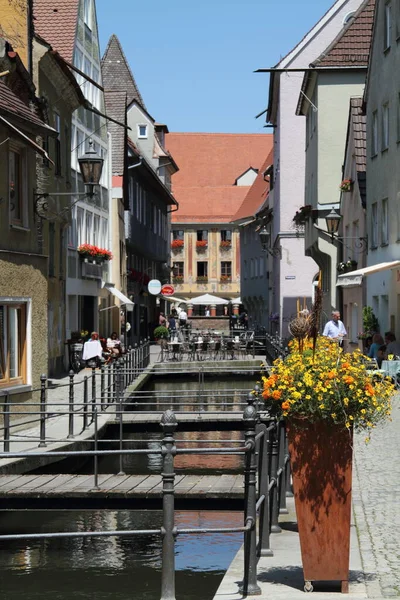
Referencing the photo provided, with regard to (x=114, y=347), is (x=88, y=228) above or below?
above

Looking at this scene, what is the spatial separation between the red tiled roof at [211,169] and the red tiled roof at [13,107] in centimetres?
8784

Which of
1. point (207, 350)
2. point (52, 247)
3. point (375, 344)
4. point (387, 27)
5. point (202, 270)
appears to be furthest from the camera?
point (202, 270)

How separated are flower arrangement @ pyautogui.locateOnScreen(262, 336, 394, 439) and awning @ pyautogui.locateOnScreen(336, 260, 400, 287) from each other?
20.1 m

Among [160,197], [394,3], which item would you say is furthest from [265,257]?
[394,3]

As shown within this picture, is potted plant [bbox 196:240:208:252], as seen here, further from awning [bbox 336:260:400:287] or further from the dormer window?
awning [bbox 336:260:400:287]

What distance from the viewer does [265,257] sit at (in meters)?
80.1

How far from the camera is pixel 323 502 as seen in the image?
26.0 feet

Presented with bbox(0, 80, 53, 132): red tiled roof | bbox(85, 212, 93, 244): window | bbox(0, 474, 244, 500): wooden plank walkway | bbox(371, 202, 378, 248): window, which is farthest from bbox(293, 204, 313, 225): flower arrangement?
bbox(0, 474, 244, 500): wooden plank walkway

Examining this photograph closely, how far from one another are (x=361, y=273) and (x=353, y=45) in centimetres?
1750

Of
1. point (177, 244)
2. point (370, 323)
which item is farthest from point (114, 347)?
point (177, 244)

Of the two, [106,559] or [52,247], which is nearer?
Result: [106,559]

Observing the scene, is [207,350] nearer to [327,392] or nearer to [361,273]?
[361,273]

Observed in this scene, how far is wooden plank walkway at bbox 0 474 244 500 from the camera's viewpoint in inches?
576

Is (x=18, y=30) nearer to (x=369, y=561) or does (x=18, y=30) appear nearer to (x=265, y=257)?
(x=369, y=561)
